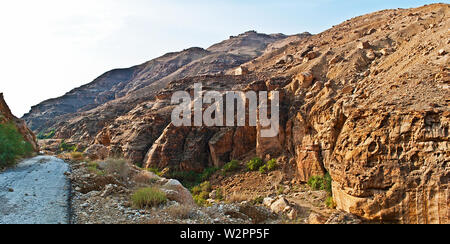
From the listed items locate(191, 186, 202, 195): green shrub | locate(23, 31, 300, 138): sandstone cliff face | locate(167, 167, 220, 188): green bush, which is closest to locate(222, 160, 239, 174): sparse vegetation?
locate(167, 167, 220, 188): green bush

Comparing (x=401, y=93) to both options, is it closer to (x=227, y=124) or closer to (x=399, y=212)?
(x=399, y=212)

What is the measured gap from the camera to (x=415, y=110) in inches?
243

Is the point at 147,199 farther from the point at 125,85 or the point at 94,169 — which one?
the point at 125,85

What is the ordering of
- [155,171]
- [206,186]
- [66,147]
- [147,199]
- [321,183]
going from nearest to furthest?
[147,199], [321,183], [206,186], [155,171], [66,147]

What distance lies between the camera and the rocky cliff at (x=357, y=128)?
564cm

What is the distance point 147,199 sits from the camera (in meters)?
6.10

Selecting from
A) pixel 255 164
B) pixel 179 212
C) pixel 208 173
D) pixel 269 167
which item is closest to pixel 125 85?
pixel 208 173

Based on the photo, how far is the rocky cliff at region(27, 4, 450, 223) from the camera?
564 cm

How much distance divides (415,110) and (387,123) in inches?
23.8

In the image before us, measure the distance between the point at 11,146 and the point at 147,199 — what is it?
6.11 metres

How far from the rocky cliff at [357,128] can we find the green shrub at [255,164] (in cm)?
57

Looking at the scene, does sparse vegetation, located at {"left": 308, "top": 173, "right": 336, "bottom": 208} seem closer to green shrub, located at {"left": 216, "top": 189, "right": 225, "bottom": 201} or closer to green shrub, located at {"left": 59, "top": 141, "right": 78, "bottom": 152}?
green shrub, located at {"left": 216, "top": 189, "right": 225, "bottom": 201}

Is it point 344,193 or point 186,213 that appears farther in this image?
point 344,193
